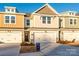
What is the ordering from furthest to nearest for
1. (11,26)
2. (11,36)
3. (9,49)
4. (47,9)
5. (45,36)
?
1. (45,36)
2. (11,36)
3. (11,26)
4. (47,9)
5. (9,49)

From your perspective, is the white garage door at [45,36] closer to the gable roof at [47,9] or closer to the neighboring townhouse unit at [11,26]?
the neighboring townhouse unit at [11,26]

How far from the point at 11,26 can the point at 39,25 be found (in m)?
Answer: 1.08

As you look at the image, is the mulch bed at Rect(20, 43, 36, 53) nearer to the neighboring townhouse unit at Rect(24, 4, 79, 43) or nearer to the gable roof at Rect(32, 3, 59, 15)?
the neighboring townhouse unit at Rect(24, 4, 79, 43)

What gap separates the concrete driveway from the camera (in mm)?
8422

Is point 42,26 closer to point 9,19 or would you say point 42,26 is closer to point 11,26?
point 11,26

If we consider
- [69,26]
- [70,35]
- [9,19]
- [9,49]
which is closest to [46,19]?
[69,26]

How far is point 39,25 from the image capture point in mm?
9367

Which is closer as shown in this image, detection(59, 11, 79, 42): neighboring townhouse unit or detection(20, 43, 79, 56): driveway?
detection(20, 43, 79, 56): driveway

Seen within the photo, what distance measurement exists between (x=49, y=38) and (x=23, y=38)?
3.46ft

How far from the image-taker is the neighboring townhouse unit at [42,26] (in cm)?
926

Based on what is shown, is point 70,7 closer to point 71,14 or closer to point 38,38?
point 71,14

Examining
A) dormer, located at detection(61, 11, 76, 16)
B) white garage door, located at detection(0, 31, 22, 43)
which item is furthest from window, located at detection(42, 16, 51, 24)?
white garage door, located at detection(0, 31, 22, 43)

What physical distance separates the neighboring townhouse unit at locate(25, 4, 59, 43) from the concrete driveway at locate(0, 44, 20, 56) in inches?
23.3

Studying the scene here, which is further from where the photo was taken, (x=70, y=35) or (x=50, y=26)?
(x=50, y=26)
